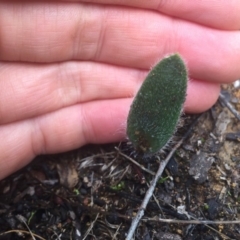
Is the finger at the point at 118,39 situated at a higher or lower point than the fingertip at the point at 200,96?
higher

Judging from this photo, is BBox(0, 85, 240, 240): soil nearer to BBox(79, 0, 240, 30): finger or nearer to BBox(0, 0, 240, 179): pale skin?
BBox(0, 0, 240, 179): pale skin

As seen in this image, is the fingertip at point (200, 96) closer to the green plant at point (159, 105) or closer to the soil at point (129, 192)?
the soil at point (129, 192)

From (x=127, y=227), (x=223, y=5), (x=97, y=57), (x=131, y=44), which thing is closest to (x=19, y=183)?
(x=127, y=227)

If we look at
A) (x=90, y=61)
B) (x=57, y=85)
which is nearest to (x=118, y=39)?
(x=90, y=61)

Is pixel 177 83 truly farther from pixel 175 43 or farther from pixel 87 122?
pixel 87 122

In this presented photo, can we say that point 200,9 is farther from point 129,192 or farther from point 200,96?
point 129,192

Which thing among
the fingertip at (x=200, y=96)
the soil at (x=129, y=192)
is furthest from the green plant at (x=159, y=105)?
the fingertip at (x=200, y=96)
